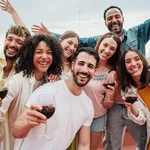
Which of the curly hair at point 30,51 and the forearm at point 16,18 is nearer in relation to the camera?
the curly hair at point 30,51

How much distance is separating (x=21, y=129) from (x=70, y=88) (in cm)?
69

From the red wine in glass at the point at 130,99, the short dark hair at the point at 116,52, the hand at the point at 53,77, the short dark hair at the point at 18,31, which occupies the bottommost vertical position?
the red wine in glass at the point at 130,99

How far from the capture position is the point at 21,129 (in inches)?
108

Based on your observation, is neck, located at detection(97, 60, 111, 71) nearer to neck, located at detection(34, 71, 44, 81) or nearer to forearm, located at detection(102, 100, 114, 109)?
forearm, located at detection(102, 100, 114, 109)

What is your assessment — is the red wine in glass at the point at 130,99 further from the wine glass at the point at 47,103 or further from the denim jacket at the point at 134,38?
the wine glass at the point at 47,103

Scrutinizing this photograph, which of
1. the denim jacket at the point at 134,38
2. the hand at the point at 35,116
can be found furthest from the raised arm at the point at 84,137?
the denim jacket at the point at 134,38

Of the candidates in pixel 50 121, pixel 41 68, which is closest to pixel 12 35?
pixel 41 68

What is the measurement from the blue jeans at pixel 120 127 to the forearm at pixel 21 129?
71.5 inches

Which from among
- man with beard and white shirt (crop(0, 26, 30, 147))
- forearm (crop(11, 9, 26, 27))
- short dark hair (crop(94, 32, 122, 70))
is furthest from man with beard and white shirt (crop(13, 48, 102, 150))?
forearm (crop(11, 9, 26, 27))

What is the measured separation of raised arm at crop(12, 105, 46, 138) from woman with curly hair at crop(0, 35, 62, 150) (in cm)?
42

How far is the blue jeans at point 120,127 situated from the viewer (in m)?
4.25

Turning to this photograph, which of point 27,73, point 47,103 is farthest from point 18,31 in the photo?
point 47,103

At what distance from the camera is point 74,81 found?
322 cm

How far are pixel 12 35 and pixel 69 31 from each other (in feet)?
3.44
